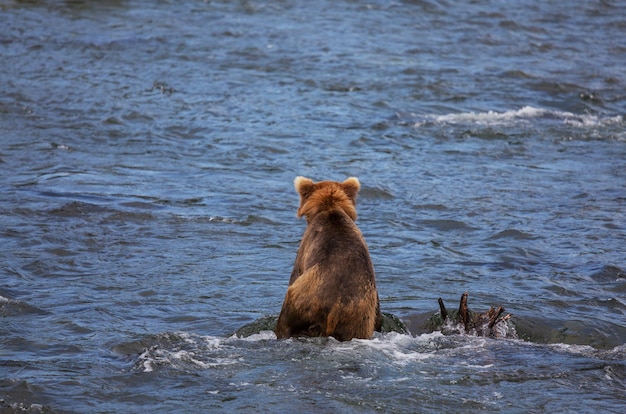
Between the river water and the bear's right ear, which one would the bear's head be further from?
the river water

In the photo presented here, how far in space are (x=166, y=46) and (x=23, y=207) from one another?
9.16m

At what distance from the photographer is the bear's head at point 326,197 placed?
7.93 meters

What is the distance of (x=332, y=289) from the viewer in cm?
714

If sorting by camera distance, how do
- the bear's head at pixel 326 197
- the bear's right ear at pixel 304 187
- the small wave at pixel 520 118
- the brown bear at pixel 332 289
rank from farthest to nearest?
the small wave at pixel 520 118 → the bear's right ear at pixel 304 187 → the bear's head at pixel 326 197 → the brown bear at pixel 332 289

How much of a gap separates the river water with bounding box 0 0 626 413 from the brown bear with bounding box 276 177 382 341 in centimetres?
14

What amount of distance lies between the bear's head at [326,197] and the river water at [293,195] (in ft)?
3.39

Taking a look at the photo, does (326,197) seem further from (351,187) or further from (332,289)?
(332,289)

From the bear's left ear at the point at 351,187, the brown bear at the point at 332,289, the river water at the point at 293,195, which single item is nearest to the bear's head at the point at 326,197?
the bear's left ear at the point at 351,187

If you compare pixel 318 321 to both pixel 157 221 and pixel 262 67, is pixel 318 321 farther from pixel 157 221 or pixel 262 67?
pixel 262 67

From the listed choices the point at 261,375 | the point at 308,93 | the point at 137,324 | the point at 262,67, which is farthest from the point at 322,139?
the point at 261,375

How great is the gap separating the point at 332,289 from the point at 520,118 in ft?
31.9

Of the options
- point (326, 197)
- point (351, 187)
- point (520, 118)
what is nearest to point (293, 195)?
point (351, 187)

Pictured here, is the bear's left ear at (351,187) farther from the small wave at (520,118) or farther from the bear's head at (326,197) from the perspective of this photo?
the small wave at (520,118)

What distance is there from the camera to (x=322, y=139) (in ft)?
49.2
